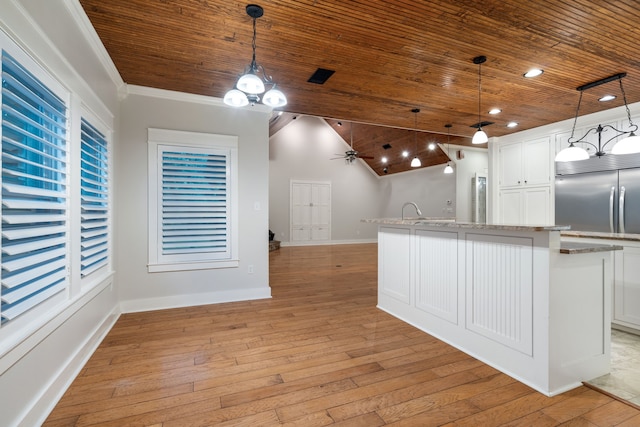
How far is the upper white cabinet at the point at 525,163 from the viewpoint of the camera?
5.07 m

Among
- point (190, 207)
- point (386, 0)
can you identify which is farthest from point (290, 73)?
point (190, 207)

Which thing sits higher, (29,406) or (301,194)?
(301,194)

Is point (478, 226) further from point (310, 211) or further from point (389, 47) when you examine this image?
point (310, 211)

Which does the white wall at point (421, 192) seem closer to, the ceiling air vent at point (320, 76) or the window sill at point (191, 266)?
the ceiling air vent at point (320, 76)

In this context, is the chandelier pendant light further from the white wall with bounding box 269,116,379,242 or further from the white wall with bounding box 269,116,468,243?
the white wall with bounding box 269,116,379,242

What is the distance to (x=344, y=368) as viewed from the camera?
2.29m

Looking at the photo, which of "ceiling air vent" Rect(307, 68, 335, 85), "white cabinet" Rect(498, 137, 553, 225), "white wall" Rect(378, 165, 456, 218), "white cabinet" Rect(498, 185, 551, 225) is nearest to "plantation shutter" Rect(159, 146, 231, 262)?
"ceiling air vent" Rect(307, 68, 335, 85)

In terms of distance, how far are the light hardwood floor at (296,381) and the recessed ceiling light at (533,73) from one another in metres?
2.87

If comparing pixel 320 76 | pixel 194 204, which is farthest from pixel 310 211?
pixel 320 76

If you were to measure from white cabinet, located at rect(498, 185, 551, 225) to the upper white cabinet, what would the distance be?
Result: 130 mm

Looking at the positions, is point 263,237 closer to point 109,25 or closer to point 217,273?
point 217,273

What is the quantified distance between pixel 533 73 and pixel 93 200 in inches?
174

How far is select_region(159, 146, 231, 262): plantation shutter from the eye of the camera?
3633 millimetres

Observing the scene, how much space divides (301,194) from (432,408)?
29.1ft
